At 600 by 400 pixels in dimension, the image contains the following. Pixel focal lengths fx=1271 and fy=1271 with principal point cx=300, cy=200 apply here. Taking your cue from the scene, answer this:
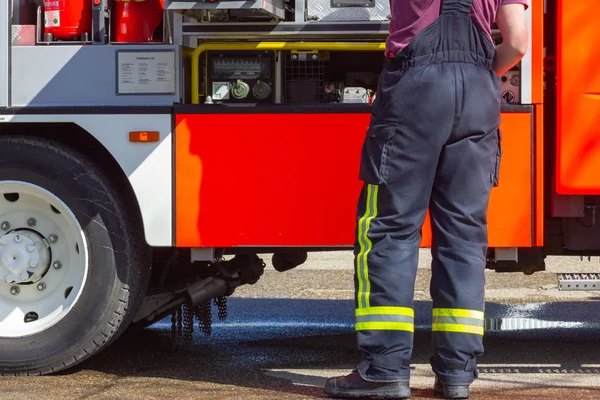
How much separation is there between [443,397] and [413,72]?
1231mm

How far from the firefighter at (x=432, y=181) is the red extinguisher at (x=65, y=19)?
4.73ft

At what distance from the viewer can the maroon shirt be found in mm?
4691

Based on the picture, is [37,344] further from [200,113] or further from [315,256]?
[315,256]

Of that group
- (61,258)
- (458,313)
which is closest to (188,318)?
(61,258)

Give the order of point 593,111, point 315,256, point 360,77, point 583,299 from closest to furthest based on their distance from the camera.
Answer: point 593,111 → point 360,77 → point 583,299 → point 315,256

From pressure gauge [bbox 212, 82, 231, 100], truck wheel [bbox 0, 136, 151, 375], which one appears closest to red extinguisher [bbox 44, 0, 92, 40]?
truck wheel [bbox 0, 136, 151, 375]

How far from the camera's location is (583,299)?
27.7 feet

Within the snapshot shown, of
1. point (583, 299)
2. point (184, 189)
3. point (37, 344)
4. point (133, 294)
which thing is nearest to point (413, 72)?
point (184, 189)

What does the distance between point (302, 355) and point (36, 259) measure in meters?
1.42

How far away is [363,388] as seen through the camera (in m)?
4.78

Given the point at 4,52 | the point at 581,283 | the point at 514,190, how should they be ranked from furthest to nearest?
1. the point at 581,283
2. the point at 4,52
3. the point at 514,190

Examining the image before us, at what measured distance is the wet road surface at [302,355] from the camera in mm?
5102

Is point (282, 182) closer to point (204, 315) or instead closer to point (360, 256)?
point (360, 256)

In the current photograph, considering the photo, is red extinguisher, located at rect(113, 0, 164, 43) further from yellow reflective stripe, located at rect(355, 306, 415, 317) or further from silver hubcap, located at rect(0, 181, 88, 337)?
yellow reflective stripe, located at rect(355, 306, 415, 317)
